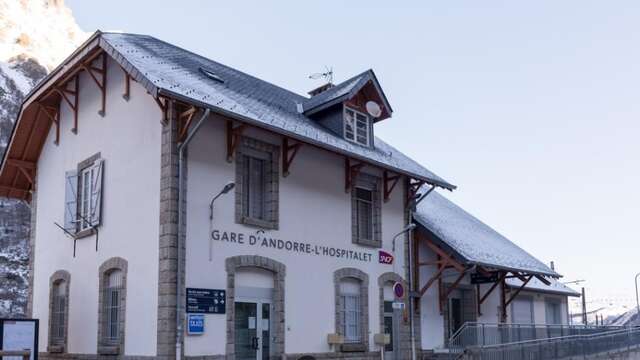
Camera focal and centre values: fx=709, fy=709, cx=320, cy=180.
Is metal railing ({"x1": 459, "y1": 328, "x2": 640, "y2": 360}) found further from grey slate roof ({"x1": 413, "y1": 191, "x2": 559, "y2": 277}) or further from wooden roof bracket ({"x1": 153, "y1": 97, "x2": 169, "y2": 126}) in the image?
wooden roof bracket ({"x1": 153, "y1": 97, "x2": 169, "y2": 126})

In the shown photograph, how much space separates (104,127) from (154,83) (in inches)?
129

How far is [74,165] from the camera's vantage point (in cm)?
1577

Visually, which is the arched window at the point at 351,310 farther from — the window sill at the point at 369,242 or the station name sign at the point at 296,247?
the window sill at the point at 369,242

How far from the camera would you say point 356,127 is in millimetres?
17484

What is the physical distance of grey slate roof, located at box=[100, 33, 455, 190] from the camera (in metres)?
12.6

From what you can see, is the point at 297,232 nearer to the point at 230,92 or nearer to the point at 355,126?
the point at 230,92

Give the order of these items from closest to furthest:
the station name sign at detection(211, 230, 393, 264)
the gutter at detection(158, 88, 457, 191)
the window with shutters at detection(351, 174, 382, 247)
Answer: the gutter at detection(158, 88, 457, 191) → the station name sign at detection(211, 230, 393, 264) → the window with shutters at detection(351, 174, 382, 247)

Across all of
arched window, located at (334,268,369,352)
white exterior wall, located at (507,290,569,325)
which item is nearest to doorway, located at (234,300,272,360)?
arched window, located at (334,268,369,352)

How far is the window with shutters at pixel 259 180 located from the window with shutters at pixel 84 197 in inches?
114

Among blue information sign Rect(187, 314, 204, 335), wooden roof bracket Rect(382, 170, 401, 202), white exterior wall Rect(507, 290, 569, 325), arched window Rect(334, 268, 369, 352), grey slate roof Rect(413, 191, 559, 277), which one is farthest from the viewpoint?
white exterior wall Rect(507, 290, 569, 325)

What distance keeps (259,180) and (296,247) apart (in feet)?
5.25

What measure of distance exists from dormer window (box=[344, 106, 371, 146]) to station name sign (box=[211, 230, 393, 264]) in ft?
9.15

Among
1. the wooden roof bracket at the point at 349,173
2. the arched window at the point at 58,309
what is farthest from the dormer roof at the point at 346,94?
the arched window at the point at 58,309

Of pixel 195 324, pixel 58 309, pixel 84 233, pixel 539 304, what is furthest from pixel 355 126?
pixel 539 304
